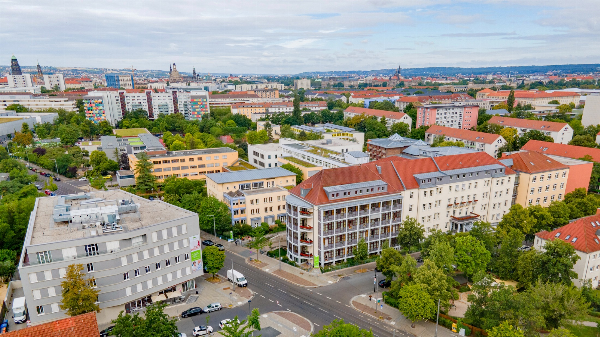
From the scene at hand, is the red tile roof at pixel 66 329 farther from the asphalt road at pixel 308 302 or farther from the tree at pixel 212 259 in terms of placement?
the tree at pixel 212 259

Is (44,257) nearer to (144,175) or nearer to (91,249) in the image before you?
(91,249)

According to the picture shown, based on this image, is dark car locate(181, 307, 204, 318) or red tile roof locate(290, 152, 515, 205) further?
red tile roof locate(290, 152, 515, 205)

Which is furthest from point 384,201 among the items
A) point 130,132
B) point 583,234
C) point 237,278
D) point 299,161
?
point 130,132

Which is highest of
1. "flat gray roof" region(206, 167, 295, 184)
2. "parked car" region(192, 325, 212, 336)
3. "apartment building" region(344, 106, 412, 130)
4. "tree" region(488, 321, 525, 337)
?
"apartment building" region(344, 106, 412, 130)

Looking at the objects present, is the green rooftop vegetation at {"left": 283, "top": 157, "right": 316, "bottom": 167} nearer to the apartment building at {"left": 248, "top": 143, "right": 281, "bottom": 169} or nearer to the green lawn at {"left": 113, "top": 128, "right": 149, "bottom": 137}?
the apartment building at {"left": 248, "top": 143, "right": 281, "bottom": 169}

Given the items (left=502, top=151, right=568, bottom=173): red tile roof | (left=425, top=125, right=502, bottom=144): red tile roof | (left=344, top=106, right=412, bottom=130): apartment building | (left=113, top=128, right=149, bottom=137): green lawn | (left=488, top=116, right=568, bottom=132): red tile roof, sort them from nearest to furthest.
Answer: (left=502, top=151, right=568, bottom=173): red tile roof
(left=425, top=125, right=502, bottom=144): red tile roof
(left=488, top=116, right=568, bottom=132): red tile roof
(left=113, top=128, right=149, bottom=137): green lawn
(left=344, top=106, right=412, bottom=130): apartment building

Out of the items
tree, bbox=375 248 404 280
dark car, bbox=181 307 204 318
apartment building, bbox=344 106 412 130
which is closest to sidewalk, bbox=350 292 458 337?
tree, bbox=375 248 404 280
